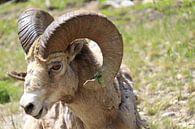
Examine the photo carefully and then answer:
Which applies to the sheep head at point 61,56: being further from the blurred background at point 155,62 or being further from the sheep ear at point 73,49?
the blurred background at point 155,62

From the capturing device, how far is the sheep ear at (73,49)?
7.52 metres

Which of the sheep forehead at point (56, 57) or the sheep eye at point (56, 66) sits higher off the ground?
the sheep forehead at point (56, 57)

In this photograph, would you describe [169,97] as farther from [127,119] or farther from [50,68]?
[50,68]

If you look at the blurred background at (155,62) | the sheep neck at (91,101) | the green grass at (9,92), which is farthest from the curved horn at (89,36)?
the green grass at (9,92)

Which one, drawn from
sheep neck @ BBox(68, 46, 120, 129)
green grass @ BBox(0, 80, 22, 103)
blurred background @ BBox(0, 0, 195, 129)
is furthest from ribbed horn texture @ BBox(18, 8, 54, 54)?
green grass @ BBox(0, 80, 22, 103)

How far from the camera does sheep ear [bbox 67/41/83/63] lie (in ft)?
24.7

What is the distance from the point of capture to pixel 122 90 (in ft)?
28.3

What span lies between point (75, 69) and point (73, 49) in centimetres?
25

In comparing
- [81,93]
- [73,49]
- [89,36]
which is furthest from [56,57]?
[81,93]

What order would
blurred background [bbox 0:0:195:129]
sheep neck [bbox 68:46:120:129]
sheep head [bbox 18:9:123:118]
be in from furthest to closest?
blurred background [bbox 0:0:195:129] → sheep neck [bbox 68:46:120:129] → sheep head [bbox 18:9:123:118]

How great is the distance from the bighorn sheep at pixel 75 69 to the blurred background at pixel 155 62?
1.62m

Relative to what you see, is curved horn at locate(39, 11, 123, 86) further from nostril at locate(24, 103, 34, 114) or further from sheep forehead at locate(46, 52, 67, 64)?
nostril at locate(24, 103, 34, 114)

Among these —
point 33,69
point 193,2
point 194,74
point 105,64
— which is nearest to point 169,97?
point 194,74

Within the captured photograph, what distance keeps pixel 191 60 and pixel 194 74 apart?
62 cm
